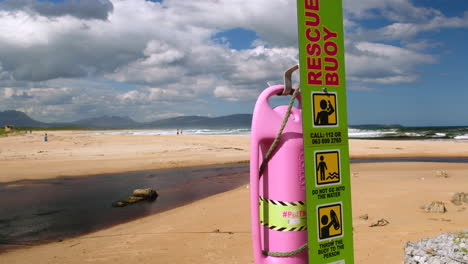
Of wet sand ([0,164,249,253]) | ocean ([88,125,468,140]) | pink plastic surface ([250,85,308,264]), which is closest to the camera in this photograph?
pink plastic surface ([250,85,308,264])

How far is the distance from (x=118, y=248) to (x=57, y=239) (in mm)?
2077

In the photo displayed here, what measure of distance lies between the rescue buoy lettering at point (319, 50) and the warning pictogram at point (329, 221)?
2.66 ft

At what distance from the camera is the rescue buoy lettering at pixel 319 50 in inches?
72.3

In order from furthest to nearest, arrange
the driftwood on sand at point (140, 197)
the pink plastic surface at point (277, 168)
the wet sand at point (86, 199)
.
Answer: the driftwood on sand at point (140, 197), the wet sand at point (86, 199), the pink plastic surface at point (277, 168)

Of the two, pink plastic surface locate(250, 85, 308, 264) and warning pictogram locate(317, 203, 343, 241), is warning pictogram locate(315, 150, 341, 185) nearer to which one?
warning pictogram locate(317, 203, 343, 241)

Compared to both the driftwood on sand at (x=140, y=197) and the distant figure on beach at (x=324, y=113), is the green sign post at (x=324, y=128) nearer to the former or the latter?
the distant figure on beach at (x=324, y=113)

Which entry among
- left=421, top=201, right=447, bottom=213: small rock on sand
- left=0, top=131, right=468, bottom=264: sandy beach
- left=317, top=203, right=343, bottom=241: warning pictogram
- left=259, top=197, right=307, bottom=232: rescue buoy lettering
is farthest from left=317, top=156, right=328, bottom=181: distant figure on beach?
left=421, top=201, right=447, bottom=213: small rock on sand

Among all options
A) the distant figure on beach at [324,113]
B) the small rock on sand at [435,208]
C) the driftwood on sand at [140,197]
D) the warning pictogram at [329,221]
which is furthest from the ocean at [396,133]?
the distant figure on beach at [324,113]

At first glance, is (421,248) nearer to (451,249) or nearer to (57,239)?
(451,249)

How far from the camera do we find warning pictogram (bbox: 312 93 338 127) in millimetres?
1874

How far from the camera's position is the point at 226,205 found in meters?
9.04

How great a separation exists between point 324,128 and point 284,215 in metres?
0.87

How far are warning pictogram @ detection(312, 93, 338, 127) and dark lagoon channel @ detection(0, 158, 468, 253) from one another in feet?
→ 24.7

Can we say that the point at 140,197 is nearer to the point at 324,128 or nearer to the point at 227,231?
the point at 227,231
